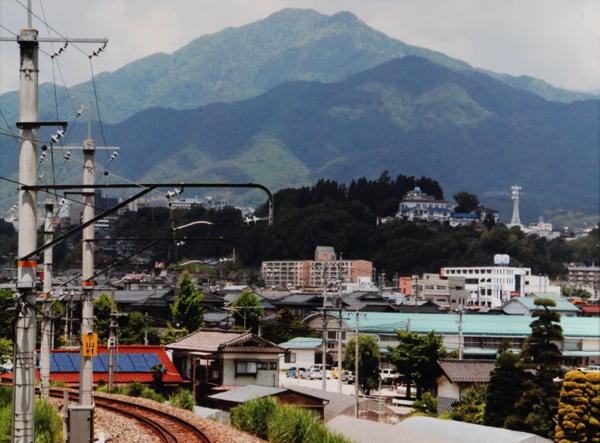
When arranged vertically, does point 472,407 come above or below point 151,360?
below

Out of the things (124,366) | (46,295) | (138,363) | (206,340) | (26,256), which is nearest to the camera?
(26,256)

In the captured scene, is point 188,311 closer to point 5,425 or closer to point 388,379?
point 388,379

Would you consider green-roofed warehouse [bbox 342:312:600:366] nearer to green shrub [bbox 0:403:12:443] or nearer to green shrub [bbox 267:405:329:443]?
green shrub [bbox 267:405:329:443]

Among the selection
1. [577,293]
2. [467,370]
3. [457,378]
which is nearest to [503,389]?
[457,378]

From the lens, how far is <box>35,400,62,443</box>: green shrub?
1774 cm

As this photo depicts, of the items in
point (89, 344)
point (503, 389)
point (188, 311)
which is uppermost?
point (89, 344)

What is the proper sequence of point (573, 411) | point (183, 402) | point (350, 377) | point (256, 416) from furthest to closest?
point (350, 377) → point (573, 411) → point (183, 402) → point (256, 416)

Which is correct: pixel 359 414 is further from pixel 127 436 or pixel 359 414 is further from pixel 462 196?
pixel 462 196

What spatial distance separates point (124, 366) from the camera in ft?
126

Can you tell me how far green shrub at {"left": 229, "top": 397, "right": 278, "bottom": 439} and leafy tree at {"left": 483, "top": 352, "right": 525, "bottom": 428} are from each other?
15.3 metres

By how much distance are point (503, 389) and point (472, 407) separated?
140 inches

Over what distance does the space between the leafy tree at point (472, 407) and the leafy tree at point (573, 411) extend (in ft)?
15.7

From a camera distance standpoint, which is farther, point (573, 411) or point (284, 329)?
point (284, 329)

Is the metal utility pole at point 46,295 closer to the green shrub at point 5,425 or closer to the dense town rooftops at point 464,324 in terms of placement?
the green shrub at point 5,425
